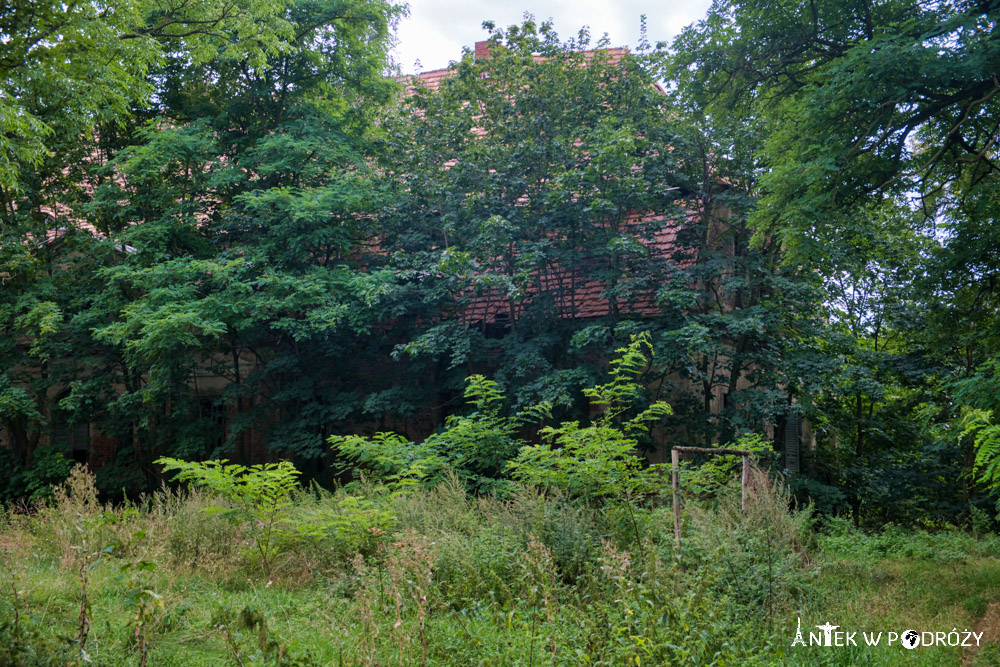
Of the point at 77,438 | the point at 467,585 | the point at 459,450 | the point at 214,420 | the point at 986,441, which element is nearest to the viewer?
the point at 467,585

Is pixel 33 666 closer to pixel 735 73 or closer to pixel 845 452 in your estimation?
pixel 735 73

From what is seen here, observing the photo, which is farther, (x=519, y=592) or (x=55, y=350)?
(x=55, y=350)

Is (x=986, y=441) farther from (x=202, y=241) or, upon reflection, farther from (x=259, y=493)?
(x=202, y=241)

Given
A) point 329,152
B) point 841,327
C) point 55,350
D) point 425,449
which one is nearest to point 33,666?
point 425,449

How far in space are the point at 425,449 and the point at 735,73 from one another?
8.53 meters

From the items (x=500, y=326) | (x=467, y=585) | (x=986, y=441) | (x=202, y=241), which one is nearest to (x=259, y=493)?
(x=467, y=585)

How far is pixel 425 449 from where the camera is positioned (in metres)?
11.6

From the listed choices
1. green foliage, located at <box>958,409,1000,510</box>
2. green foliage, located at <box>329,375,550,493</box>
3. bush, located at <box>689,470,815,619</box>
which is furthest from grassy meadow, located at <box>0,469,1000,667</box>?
green foliage, located at <box>958,409,1000,510</box>

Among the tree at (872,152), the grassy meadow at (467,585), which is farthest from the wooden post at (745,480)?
the tree at (872,152)

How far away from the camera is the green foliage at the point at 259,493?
27.5 ft

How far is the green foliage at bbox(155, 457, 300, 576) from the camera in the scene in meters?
8.37

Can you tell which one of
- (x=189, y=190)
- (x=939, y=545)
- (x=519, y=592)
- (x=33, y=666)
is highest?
(x=189, y=190)

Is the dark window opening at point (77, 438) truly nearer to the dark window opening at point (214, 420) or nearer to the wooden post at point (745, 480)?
the dark window opening at point (214, 420)

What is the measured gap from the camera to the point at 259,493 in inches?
336
